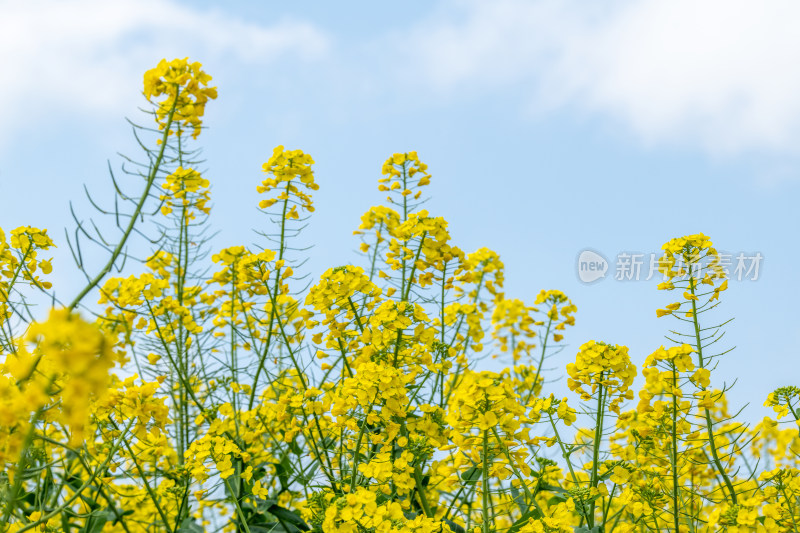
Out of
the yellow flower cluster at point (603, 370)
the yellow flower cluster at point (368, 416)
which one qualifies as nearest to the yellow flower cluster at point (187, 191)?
the yellow flower cluster at point (368, 416)

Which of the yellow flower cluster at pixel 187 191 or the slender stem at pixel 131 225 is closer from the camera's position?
the slender stem at pixel 131 225

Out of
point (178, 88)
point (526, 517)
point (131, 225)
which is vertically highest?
point (178, 88)

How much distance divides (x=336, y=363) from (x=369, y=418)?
889 millimetres

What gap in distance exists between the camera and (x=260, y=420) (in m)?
3.39

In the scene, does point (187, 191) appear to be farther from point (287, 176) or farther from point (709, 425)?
point (709, 425)

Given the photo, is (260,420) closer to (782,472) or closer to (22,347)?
(22,347)

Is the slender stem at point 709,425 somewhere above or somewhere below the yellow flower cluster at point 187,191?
below

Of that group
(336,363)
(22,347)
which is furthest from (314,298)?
(22,347)

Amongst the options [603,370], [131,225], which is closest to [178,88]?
[131,225]

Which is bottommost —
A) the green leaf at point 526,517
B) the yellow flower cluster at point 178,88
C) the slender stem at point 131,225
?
the green leaf at point 526,517

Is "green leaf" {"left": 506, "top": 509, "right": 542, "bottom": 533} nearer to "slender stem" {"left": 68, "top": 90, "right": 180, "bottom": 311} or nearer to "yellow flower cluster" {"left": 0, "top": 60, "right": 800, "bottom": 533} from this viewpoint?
"yellow flower cluster" {"left": 0, "top": 60, "right": 800, "bottom": 533}

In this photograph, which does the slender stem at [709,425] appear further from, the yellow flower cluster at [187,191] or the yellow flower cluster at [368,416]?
the yellow flower cluster at [187,191]

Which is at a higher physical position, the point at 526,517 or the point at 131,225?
the point at 131,225

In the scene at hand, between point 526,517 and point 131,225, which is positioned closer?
point 131,225
